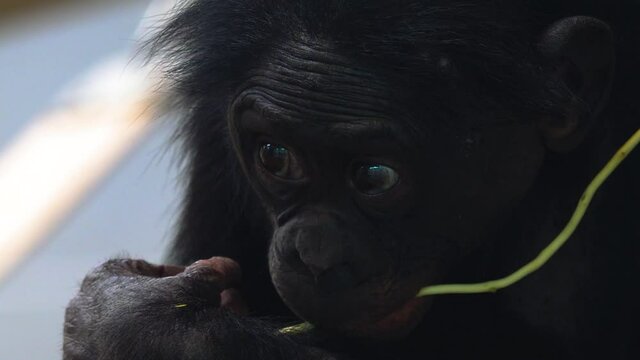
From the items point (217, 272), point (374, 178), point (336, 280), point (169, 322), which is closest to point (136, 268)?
point (217, 272)

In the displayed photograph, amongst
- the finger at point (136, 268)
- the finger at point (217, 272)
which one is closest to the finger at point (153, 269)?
the finger at point (136, 268)

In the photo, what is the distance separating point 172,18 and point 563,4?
4.71 ft

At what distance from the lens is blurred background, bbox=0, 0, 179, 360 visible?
9.25 metres

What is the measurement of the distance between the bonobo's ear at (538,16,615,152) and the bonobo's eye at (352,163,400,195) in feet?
1.83

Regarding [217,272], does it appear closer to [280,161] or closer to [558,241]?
[280,161]

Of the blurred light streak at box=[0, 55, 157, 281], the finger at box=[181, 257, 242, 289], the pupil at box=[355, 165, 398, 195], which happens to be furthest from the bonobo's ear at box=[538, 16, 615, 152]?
the blurred light streak at box=[0, 55, 157, 281]

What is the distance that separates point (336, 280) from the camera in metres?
4.20

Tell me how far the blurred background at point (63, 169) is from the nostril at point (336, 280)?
14.4 ft

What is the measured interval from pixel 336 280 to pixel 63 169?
Answer: 5763 millimetres

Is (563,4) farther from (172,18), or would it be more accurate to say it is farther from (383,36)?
(172,18)

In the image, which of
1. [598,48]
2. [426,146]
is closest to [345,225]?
[426,146]

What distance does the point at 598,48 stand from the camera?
431 centimetres

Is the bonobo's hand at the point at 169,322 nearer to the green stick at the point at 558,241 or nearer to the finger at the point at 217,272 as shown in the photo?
the finger at the point at 217,272

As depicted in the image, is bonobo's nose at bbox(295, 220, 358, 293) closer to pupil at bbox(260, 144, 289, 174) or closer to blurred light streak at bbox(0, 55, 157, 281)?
pupil at bbox(260, 144, 289, 174)
